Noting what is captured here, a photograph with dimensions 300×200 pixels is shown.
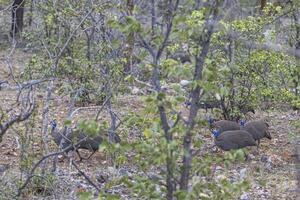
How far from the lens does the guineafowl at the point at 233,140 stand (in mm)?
8953

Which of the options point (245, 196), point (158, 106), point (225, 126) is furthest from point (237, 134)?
point (158, 106)

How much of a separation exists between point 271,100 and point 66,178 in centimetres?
477

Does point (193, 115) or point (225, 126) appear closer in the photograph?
point (193, 115)

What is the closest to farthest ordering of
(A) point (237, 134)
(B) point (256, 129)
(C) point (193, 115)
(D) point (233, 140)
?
1. (C) point (193, 115)
2. (D) point (233, 140)
3. (A) point (237, 134)
4. (B) point (256, 129)

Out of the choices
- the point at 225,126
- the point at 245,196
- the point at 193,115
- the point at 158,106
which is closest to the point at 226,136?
the point at 225,126

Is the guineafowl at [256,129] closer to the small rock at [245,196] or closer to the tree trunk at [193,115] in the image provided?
the small rock at [245,196]

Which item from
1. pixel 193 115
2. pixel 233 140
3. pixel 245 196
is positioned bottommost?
pixel 245 196

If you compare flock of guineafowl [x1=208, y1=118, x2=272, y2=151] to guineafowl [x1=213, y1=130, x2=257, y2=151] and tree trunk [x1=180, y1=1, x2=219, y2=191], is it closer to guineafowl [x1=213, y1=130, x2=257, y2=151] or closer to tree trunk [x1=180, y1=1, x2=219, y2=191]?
guineafowl [x1=213, y1=130, x2=257, y2=151]

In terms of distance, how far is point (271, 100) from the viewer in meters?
11.1

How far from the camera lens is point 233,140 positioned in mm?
9008

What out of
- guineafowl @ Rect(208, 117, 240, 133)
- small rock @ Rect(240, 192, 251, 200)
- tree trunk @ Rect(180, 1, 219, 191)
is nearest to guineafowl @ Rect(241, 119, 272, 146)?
guineafowl @ Rect(208, 117, 240, 133)

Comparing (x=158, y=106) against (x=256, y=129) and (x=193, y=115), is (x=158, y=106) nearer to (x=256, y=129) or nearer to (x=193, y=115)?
(x=193, y=115)

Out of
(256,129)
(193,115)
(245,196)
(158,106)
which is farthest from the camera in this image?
(256,129)

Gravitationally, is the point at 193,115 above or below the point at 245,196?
above
